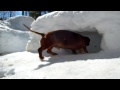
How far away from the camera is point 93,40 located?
4836mm

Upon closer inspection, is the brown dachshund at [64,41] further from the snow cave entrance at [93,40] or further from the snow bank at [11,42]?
the snow bank at [11,42]

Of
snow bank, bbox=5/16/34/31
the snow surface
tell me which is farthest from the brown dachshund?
snow bank, bbox=5/16/34/31

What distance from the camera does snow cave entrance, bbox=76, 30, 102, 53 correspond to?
470cm

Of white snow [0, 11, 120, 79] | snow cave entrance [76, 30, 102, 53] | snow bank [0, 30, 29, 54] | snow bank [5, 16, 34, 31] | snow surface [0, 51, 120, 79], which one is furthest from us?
snow bank [5, 16, 34, 31]

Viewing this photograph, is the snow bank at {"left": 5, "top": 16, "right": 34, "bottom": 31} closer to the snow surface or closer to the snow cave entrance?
the snow cave entrance

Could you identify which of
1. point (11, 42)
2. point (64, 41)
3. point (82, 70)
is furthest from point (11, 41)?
point (82, 70)

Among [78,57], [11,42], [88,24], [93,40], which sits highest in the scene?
[88,24]

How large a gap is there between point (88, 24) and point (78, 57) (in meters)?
0.88

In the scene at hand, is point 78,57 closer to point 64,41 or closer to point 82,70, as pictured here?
point 64,41

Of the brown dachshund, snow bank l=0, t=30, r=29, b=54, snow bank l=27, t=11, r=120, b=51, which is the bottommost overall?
snow bank l=0, t=30, r=29, b=54
